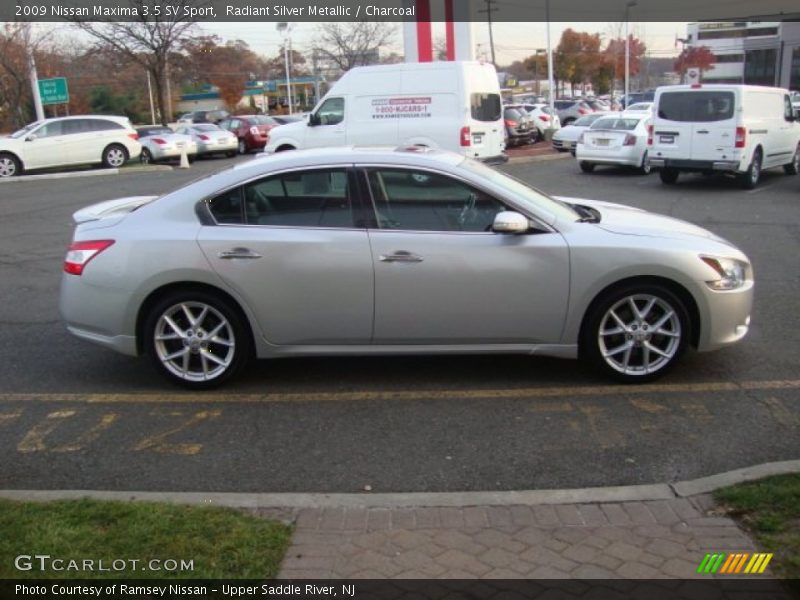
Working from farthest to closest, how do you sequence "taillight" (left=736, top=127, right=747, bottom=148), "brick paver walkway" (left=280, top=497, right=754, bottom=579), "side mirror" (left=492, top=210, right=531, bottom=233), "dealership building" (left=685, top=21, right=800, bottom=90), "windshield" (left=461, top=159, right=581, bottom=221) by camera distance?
"dealership building" (left=685, top=21, right=800, bottom=90) → "taillight" (left=736, top=127, right=747, bottom=148) → "windshield" (left=461, top=159, right=581, bottom=221) → "side mirror" (left=492, top=210, right=531, bottom=233) → "brick paver walkway" (left=280, top=497, right=754, bottom=579)

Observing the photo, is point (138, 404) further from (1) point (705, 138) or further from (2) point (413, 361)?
(1) point (705, 138)

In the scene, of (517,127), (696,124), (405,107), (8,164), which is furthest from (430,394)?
(517,127)

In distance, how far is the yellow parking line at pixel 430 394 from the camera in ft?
16.5

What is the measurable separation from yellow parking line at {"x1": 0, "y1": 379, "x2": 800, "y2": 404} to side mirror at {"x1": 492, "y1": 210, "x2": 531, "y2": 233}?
1.06 meters

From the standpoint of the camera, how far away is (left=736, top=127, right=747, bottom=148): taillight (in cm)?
1455

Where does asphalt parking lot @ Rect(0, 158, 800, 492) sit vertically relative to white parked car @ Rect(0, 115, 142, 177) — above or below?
below

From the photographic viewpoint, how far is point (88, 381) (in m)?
5.48

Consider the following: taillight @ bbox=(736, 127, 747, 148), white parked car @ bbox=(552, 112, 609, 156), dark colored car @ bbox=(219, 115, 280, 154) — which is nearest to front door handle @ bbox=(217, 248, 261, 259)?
taillight @ bbox=(736, 127, 747, 148)

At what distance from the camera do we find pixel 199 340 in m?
5.12

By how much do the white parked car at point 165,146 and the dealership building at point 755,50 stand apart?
46830 mm

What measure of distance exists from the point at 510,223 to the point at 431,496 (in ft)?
6.20

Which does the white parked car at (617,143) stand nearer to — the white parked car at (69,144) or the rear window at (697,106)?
the rear window at (697,106)

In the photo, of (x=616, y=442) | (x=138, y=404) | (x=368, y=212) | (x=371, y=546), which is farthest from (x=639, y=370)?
(x=138, y=404)

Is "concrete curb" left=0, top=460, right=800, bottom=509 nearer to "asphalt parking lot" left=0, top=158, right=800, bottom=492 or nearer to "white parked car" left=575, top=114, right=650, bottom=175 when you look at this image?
"asphalt parking lot" left=0, top=158, right=800, bottom=492
